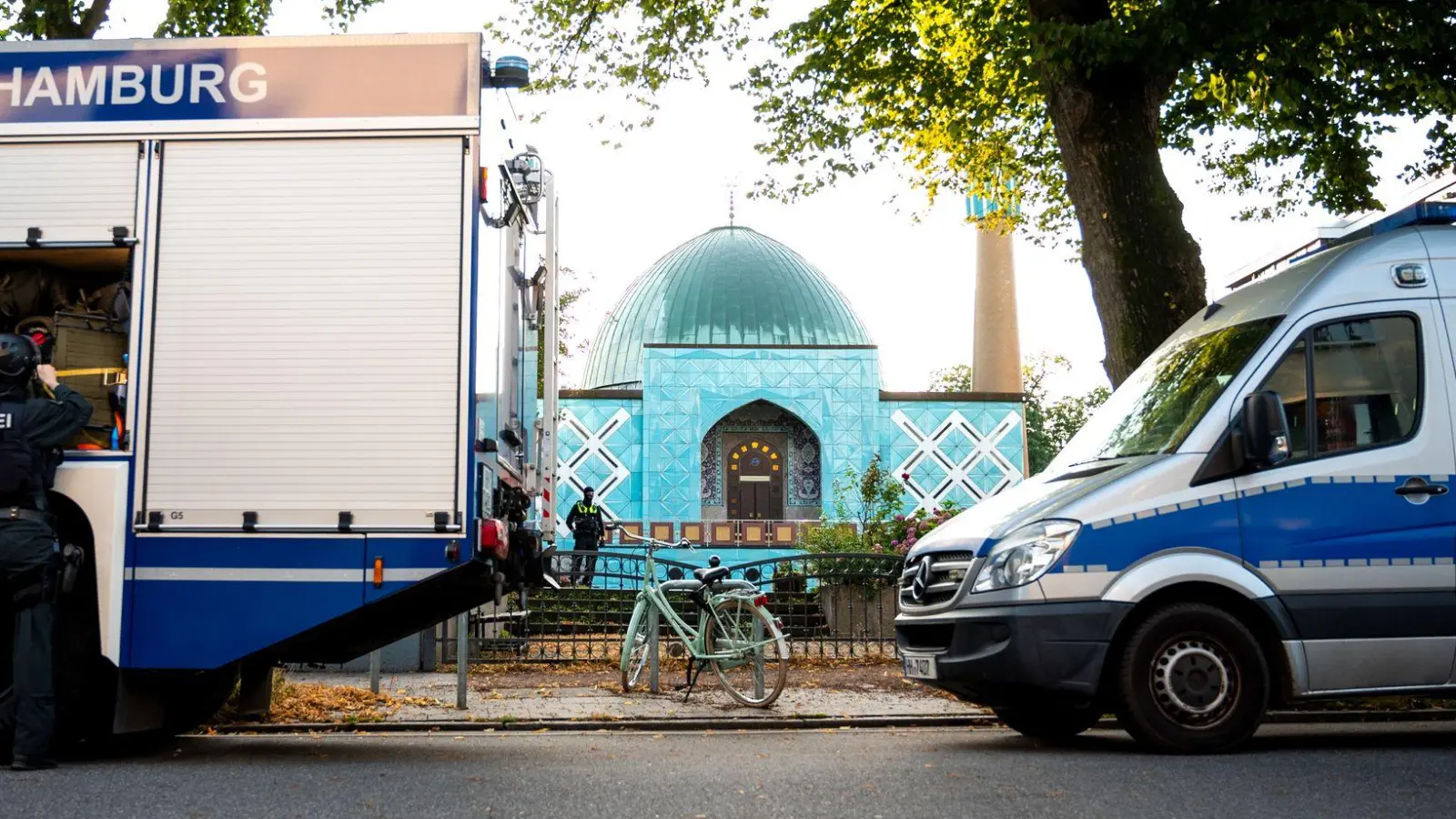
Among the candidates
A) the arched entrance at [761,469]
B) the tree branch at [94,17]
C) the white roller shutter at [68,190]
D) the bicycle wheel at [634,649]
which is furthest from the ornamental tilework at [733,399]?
the white roller shutter at [68,190]

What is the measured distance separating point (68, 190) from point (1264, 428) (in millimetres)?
6157

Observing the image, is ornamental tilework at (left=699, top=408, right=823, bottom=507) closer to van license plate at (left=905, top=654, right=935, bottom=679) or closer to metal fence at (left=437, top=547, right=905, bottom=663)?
metal fence at (left=437, top=547, right=905, bottom=663)

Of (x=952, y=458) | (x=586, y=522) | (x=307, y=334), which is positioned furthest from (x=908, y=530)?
(x=952, y=458)

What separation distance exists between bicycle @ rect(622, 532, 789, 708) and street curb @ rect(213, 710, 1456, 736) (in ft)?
1.91

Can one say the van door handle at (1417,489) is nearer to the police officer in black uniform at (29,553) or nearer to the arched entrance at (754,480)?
the police officer in black uniform at (29,553)

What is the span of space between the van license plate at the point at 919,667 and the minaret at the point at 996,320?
3757 centimetres

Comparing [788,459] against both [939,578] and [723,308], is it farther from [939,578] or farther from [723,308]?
[939,578]

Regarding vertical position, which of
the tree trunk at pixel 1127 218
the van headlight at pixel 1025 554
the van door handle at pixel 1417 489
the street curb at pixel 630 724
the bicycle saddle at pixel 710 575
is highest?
the tree trunk at pixel 1127 218

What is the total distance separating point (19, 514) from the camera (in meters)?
6.70

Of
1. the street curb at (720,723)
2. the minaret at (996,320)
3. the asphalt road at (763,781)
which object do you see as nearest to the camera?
the asphalt road at (763,781)

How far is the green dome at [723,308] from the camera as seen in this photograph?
48438mm

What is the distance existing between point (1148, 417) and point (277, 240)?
15.5 ft

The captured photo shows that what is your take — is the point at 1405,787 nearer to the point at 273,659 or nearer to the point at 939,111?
the point at 273,659

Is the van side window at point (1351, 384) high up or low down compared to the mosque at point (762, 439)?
down
